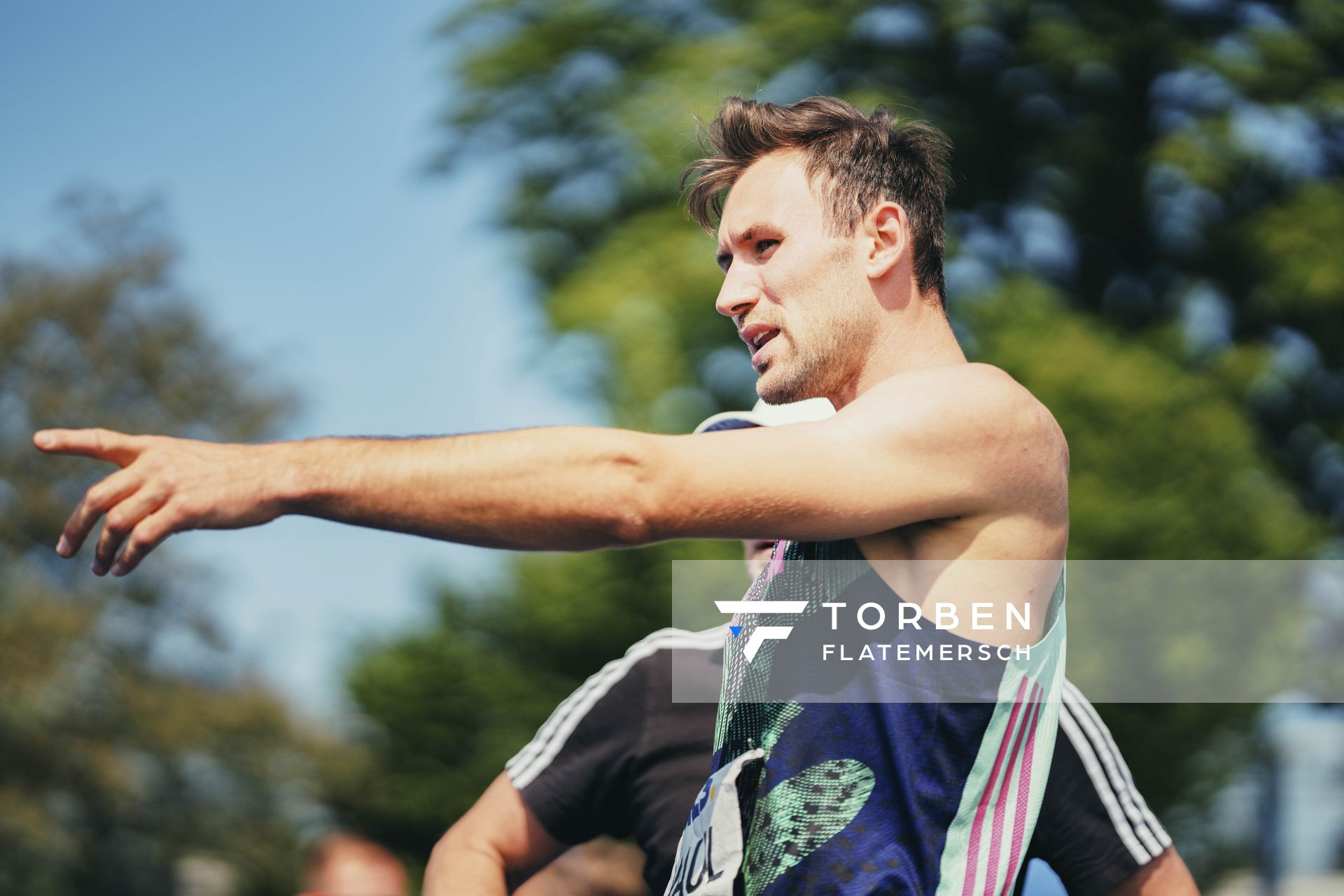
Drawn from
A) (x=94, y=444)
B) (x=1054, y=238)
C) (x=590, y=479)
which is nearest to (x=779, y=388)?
(x=590, y=479)

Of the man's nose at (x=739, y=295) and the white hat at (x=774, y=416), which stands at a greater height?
the white hat at (x=774, y=416)

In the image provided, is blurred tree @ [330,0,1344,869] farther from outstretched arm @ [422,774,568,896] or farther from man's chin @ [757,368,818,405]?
man's chin @ [757,368,818,405]

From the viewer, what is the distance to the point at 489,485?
5.11 ft

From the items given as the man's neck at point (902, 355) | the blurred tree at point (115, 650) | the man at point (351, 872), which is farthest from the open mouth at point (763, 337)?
the blurred tree at point (115, 650)

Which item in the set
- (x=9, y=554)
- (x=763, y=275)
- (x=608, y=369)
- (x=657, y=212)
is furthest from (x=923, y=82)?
(x=9, y=554)

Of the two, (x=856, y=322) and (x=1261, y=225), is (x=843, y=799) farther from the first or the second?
(x=1261, y=225)

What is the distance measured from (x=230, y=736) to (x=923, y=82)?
446 inches

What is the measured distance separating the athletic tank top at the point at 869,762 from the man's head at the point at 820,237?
13.8 inches

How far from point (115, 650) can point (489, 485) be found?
1676cm

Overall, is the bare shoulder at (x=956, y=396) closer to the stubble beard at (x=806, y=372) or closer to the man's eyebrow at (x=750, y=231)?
the stubble beard at (x=806, y=372)

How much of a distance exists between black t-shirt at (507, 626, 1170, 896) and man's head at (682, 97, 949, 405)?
940mm

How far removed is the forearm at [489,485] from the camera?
4.99ft
